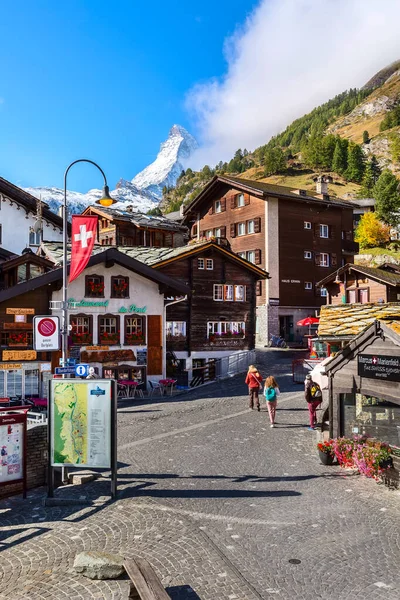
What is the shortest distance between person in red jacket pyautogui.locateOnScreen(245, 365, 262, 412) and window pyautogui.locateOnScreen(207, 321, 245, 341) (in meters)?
14.7

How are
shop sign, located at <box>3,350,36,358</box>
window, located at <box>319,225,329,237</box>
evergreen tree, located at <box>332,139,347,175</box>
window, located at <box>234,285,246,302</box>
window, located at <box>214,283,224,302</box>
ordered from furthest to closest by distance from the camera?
evergreen tree, located at <box>332,139,347,175</box> < window, located at <box>319,225,329,237</box> < window, located at <box>234,285,246,302</box> < window, located at <box>214,283,224,302</box> < shop sign, located at <box>3,350,36,358</box>

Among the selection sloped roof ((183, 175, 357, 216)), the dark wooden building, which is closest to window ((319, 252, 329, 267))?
the dark wooden building

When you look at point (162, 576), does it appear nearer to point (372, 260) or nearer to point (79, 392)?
point (79, 392)

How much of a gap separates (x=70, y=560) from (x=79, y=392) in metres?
3.74

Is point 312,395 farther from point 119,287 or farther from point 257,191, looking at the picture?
point 257,191

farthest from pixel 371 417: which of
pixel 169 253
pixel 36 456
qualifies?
pixel 169 253

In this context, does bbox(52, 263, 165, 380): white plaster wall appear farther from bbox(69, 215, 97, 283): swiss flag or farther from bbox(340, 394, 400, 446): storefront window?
bbox(340, 394, 400, 446): storefront window

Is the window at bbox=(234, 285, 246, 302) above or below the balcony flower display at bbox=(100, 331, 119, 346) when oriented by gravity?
above

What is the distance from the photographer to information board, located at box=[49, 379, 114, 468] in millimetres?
11289

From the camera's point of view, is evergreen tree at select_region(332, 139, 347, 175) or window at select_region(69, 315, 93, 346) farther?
evergreen tree at select_region(332, 139, 347, 175)

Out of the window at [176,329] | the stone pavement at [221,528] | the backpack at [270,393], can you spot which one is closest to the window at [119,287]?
the window at [176,329]

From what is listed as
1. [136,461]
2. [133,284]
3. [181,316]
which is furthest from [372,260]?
[136,461]

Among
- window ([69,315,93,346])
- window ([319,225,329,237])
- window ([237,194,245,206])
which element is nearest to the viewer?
window ([69,315,93,346])

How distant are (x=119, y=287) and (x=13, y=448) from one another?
1780 cm
